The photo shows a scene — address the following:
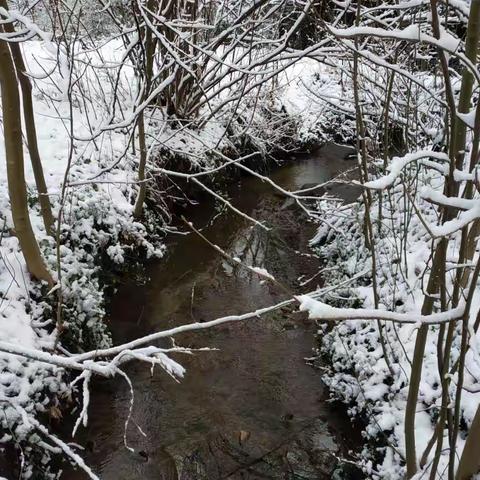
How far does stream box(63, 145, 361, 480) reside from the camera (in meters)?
3.36

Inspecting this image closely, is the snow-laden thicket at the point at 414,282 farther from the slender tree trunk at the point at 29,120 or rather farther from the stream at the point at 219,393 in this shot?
the slender tree trunk at the point at 29,120

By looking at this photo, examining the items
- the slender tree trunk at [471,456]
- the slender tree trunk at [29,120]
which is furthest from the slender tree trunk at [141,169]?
the slender tree trunk at [471,456]

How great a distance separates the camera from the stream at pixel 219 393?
3.36 meters

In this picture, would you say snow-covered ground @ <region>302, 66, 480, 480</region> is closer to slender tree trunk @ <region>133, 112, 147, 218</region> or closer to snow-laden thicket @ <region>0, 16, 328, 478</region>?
snow-laden thicket @ <region>0, 16, 328, 478</region>

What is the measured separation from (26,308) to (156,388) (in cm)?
118

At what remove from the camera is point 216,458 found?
11.1ft

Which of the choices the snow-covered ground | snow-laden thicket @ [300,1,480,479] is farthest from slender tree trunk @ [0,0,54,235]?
the snow-covered ground

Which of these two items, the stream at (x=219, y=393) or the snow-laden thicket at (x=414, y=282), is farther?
the stream at (x=219, y=393)

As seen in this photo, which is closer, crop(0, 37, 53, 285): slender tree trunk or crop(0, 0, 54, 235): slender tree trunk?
crop(0, 37, 53, 285): slender tree trunk

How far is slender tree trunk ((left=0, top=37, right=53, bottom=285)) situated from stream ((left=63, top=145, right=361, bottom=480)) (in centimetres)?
118

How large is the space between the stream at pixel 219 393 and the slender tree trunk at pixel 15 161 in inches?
46.5

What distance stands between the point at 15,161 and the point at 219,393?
7.51ft

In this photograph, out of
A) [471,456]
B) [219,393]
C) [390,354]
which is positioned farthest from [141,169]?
[471,456]

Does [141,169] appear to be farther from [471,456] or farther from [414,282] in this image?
[471,456]
